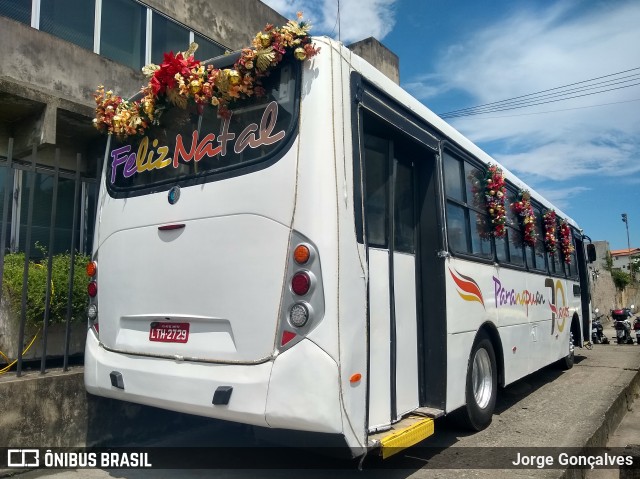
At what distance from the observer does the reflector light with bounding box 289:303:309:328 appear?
3148 millimetres

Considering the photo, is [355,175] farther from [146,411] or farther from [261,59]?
[146,411]

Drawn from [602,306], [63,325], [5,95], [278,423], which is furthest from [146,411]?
[602,306]

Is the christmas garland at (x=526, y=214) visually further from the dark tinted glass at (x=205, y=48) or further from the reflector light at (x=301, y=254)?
the dark tinted glass at (x=205, y=48)

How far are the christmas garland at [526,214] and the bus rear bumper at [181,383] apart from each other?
498 cm

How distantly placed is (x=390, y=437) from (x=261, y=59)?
270cm

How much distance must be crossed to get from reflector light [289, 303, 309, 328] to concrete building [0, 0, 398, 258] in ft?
9.77

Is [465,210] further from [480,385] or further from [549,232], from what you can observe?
[549,232]

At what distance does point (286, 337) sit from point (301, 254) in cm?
52

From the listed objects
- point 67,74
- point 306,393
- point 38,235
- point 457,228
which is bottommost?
point 306,393

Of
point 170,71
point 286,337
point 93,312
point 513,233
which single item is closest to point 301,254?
point 286,337

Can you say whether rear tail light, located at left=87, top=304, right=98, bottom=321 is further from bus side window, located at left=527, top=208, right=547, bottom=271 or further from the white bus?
bus side window, located at left=527, top=208, right=547, bottom=271

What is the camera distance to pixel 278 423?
312 centimetres

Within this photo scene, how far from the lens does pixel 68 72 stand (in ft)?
28.8

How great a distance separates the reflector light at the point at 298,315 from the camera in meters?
3.15
